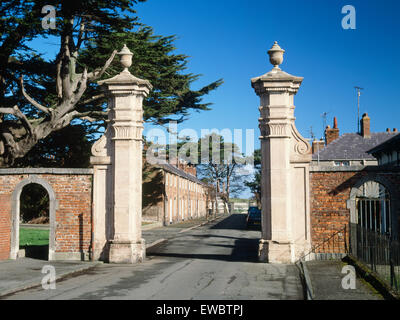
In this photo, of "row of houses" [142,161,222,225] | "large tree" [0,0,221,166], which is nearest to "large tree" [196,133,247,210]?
"row of houses" [142,161,222,225]

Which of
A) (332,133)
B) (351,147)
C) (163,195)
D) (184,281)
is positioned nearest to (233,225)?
(163,195)

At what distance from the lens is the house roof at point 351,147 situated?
44.2 meters

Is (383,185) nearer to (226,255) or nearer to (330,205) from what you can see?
(330,205)

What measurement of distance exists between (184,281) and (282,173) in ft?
16.2

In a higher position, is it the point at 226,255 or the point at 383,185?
the point at 383,185

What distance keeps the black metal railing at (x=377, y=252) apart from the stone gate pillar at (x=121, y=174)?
6.76m

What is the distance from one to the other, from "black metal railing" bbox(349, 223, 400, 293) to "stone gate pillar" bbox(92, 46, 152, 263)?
6.76 m

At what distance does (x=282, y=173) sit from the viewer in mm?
13883

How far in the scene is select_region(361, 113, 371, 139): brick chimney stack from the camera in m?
46.5

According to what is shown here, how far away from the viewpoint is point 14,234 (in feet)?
50.5

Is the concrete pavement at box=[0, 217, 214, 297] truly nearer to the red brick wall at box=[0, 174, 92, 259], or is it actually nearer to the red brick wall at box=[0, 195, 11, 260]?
the red brick wall at box=[0, 195, 11, 260]

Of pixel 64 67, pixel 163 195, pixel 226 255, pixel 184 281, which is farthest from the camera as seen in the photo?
pixel 163 195

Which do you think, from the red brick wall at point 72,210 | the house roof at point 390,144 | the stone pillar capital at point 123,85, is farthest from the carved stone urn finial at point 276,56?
the house roof at point 390,144
